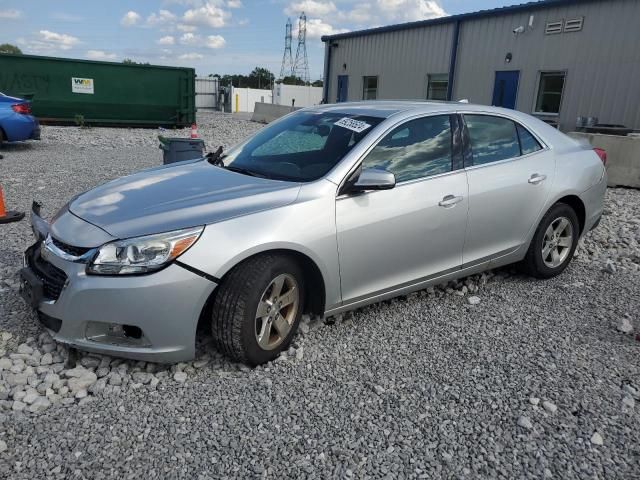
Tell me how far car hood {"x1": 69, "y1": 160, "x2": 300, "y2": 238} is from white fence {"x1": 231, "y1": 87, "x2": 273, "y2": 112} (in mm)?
41396

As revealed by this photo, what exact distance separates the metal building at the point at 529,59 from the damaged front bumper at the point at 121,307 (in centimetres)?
1376

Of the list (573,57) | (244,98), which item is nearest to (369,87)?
(573,57)

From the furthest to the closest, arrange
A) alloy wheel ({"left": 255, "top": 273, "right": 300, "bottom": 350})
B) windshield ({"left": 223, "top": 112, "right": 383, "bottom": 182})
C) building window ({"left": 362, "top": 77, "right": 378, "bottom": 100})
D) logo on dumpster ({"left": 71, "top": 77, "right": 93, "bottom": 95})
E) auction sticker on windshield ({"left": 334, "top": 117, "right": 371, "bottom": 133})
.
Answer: building window ({"left": 362, "top": 77, "right": 378, "bottom": 100}) < logo on dumpster ({"left": 71, "top": 77, "right": 93, "bottom": 95}) < auction sticker on windshield ({"left": 334, "top": 117, "right": 371, "bottom": 133}) < windshield ({"left": 223, "top": 112, "right": 383, "bottom": 182}) < alloy wheel ({"left": 255, "top": 273, "right": 300, "bottom": 350})

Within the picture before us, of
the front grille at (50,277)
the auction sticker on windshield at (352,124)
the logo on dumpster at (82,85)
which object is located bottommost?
the front grille at (50,277)

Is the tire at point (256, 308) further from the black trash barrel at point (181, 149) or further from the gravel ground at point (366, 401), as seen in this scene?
the black trash barrel at point (181, 149)

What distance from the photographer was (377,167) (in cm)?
358

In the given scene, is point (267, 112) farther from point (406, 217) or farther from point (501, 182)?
point (406, 217)

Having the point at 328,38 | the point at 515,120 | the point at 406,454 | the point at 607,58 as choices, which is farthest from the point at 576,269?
the point at 328,38

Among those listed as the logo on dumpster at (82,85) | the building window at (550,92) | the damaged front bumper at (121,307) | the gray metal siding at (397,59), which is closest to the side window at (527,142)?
the damaged front bumper at (121,307)

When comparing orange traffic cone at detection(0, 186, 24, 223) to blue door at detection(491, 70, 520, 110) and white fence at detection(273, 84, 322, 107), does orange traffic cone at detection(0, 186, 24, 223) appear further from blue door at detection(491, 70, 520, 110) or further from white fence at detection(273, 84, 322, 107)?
white fence at detection(273, 84, 322, 107)

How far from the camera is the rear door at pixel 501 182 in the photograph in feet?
13.3

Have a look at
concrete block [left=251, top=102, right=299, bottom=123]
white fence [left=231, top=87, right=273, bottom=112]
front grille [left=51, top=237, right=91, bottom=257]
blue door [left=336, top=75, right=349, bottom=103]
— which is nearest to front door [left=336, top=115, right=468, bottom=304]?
front grille [left=51, top=237, right=91, bottom=257]

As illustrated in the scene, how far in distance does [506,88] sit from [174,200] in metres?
15.7

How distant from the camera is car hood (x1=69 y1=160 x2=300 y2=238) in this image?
2934 millimetres
